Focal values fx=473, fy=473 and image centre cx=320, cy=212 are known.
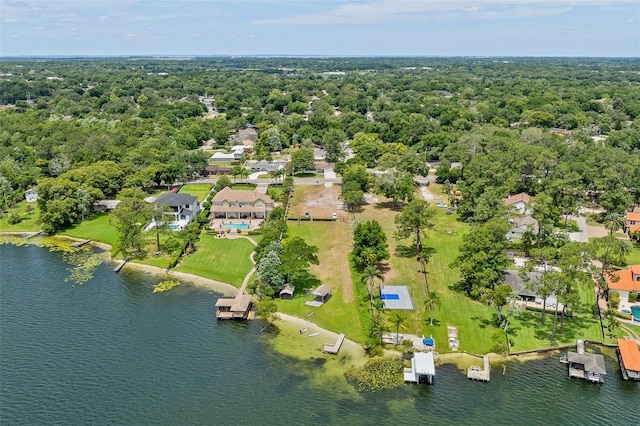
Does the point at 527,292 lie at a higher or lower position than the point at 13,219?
lower

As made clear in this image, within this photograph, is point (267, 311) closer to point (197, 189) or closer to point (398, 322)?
point (398, 322)

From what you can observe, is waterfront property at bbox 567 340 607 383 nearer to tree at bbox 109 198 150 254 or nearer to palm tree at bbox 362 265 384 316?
palm tree at bbox 362 265 384 316

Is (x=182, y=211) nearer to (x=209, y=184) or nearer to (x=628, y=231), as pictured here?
(x=209, y=184)

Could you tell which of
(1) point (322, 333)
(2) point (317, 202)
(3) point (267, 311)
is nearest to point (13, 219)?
(2) point (317, 202)

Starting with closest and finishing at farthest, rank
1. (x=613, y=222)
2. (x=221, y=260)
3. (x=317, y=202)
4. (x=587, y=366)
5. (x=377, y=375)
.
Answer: (x=587, y=366) < (x=377, y=375) < (x=221, y=260) < (x=613, y=222) < (x=317, y=202)

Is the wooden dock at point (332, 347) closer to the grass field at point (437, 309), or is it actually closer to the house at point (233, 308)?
the grass field at point (437, 309)

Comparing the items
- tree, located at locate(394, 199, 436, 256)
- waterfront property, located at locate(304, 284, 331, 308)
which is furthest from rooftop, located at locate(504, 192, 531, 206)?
waterfront property, located at locate(304, 284, 331, 308)

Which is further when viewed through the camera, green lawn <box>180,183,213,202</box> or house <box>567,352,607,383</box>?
green lawn <box>180,183,213,202</box>
